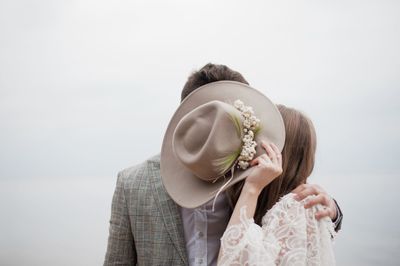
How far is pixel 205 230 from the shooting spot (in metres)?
1.56

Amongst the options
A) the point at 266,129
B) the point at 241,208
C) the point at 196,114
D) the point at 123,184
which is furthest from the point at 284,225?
the point at 123,184

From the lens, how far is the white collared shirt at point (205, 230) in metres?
1.54

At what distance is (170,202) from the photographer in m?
1.58

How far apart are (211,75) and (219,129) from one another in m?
0.38

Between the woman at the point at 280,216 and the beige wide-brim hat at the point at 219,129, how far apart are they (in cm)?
5

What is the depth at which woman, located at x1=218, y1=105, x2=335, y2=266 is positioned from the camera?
4.50ft

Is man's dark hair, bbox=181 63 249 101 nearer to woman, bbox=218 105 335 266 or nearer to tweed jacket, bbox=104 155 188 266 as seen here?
woman, bbox=218 105 335 266

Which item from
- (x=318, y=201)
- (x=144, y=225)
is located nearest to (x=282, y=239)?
(x=318, y=201)

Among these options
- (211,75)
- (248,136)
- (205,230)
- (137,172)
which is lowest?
(205,230)

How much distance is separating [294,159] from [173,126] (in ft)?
1.35

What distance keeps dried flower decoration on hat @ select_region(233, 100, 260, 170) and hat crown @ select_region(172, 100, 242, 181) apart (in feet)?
0.07

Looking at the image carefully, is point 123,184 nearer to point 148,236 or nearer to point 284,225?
point 148,236

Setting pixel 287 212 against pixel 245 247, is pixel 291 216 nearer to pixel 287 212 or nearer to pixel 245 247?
pixel 287 212

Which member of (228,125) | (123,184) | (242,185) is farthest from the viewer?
(123,184)
